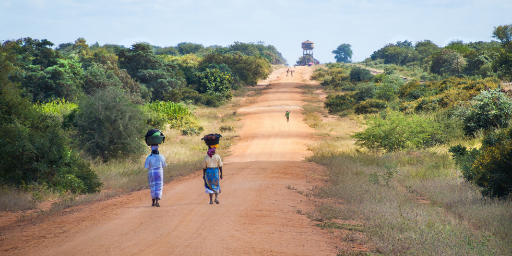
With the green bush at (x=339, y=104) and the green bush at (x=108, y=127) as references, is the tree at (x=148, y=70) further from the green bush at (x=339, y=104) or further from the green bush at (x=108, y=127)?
the green bush at (x=108, y=127)

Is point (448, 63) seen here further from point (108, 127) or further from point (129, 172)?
point (129, 172)

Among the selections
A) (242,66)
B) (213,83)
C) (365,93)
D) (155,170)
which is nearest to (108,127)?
(155,170)

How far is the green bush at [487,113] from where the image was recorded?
65.0 feet

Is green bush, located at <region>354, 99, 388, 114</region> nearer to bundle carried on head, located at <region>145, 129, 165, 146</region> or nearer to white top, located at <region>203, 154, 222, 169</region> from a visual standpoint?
white top, located at <region>203, 154, 222, 169</region>

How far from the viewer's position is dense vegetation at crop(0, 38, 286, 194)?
1236 centimetres

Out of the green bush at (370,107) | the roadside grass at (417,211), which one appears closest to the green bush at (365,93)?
the green bush at (370,107)

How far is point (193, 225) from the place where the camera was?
25.2 feet

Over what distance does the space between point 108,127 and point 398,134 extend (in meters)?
13.0

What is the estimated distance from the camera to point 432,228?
25.6 ft

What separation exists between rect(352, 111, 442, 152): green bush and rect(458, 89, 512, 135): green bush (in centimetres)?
208

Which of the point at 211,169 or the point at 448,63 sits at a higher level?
the point at 448,63

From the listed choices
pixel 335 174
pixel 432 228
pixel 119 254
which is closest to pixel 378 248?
pixel 432 228

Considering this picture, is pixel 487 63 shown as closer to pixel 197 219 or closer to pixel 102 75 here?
pixel 102 75

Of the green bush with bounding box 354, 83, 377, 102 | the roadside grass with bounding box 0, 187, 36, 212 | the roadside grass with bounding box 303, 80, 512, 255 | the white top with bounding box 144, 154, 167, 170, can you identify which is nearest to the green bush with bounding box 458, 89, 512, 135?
the roadside grass with bounding box 303, 80, 512, 255
